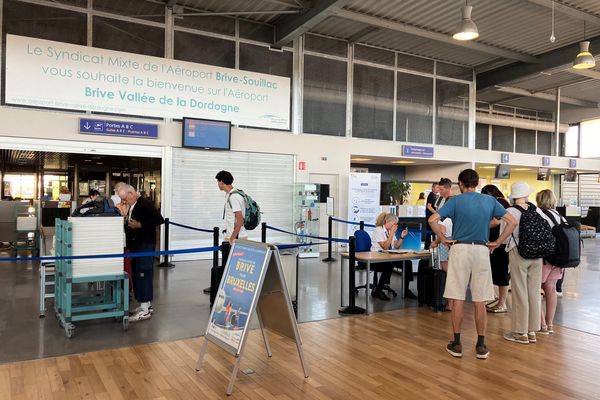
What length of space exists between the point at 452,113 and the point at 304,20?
6.11 meters

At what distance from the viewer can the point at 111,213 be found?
15.3ft

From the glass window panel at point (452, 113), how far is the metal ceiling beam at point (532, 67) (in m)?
0.66

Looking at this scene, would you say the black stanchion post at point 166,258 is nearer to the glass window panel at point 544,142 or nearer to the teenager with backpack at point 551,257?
the teenager with backpack at point 551,257

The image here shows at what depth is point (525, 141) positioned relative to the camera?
57.9 feet

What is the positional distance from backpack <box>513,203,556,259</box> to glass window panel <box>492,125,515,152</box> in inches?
543

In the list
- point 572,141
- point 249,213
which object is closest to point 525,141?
point 572,141

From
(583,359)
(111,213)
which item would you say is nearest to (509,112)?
(583,359)

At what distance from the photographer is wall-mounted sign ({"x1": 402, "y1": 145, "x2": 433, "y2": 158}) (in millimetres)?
12156

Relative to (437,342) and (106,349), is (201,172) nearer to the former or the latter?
(106,349)

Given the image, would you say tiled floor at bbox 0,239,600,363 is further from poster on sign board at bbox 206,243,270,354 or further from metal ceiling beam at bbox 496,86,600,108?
metal ceiling beam at bbox 496,86,600,108

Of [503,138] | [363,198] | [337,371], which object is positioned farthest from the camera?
[503,138]

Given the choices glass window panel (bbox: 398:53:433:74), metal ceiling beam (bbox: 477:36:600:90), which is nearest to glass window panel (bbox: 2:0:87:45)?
glass window panel (bbox: 398:53:433:74)

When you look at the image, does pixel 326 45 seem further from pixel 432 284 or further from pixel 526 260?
pixel 526 260

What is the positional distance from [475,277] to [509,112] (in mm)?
15609
